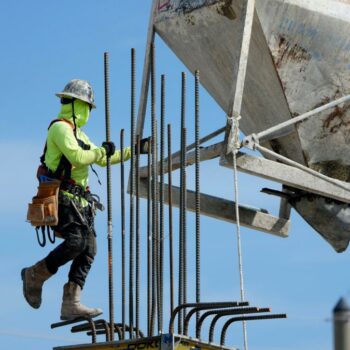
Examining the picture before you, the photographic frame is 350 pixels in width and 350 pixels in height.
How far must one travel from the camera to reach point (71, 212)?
10109 mm

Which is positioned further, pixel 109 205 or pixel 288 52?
pixel 288 52

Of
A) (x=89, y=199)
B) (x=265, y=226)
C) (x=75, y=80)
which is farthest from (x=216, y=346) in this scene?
(x=265, y=226)

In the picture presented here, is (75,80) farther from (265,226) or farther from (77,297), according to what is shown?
(265,226)

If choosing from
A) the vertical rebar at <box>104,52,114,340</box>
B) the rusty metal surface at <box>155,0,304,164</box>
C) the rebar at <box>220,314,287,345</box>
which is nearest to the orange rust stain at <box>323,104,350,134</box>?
the rusty metal surface at <box>155,0,304,164</box>

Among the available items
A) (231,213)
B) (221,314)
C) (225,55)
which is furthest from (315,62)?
(221,314)

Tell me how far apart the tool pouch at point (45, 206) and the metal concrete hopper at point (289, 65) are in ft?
9.44

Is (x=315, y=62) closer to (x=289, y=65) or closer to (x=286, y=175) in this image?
(x=289, y=65)

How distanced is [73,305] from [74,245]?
2.16 ft

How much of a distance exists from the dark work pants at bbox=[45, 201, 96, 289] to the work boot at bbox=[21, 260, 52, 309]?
0.11 meters

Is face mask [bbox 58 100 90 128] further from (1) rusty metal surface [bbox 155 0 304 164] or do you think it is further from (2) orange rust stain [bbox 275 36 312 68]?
(2) orange rust stain [bbox 275 36 312 68]

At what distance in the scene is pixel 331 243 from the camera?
45.3 feet

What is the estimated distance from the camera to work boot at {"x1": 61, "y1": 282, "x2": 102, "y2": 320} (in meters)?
10.0

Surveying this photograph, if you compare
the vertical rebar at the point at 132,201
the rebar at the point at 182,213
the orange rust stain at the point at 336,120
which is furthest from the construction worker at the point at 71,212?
the orange rust stain at the point at 336,120

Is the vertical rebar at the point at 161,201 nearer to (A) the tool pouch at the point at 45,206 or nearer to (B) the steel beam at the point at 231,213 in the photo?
(A) the tool pouch at the point at 45,206
